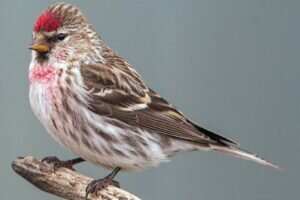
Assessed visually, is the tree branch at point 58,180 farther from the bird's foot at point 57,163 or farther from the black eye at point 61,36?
the black eye at point 61,36

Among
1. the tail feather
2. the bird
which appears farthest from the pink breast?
the tail feather

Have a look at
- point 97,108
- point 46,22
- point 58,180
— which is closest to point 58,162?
point 58,180

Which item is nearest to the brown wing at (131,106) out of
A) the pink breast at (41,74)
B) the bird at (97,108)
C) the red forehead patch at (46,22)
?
the bird at (97,108)

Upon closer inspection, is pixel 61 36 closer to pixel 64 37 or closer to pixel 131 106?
pixel 64 37

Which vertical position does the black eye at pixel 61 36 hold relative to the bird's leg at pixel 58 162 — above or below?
above

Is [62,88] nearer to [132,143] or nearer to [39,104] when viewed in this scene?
[39,104]
